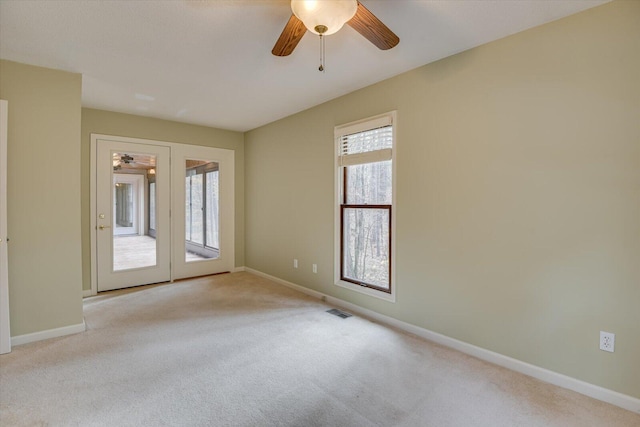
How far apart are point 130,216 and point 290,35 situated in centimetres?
377

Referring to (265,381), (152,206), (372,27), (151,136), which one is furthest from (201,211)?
(372,27)

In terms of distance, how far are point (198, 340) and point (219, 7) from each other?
260 cm

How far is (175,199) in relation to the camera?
4.74 metres

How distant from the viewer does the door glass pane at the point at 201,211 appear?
496 cm

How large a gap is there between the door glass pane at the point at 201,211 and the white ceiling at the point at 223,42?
5.23 feet

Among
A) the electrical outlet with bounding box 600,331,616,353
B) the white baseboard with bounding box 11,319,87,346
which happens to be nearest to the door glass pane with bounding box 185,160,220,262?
the white baseboard with bounding box 11,319,87,346

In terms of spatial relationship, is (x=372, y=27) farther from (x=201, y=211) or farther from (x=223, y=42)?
(x=201, y=211)

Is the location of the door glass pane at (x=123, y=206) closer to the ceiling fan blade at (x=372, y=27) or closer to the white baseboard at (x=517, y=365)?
the white baseboard at (x=517, y=365)

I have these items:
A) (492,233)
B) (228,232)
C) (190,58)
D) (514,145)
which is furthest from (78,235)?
(514,145)

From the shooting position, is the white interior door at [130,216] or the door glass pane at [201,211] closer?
the white interior door at [130,216]

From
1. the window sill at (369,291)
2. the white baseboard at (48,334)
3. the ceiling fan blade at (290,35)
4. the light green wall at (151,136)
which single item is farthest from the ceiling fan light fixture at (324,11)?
the light green wall at (151,136)

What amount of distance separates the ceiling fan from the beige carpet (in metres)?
2.16

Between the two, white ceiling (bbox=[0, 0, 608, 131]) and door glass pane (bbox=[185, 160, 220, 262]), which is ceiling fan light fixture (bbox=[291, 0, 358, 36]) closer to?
white ceiling (bbox=[0, 0, 608, 131])

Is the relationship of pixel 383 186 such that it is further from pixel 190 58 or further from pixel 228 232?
pixel 228 232
